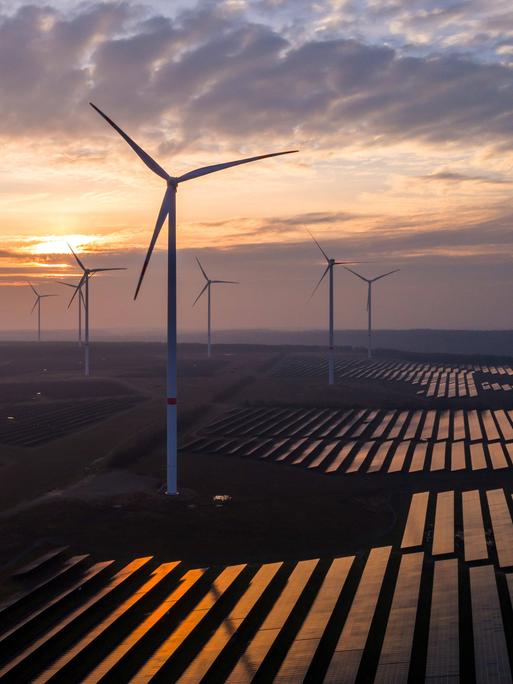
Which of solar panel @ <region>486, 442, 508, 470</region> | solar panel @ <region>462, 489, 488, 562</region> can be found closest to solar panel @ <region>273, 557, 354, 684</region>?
solar panel @ <region>462, 489, 488, 562</region>

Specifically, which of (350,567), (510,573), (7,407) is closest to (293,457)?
(350,567)

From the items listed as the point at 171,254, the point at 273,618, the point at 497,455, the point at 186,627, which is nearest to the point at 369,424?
the point at 497,455

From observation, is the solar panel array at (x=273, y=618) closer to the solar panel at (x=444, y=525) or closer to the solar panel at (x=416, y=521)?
the solar panel at (x=444, y=525)

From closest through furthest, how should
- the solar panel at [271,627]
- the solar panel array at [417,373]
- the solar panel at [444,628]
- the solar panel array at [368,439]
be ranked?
1. the solar panel at [444,628]
2. the solar panel at [271,627]
3. the solar panel array at [368,439]
4. the solar panel array at [417,373]

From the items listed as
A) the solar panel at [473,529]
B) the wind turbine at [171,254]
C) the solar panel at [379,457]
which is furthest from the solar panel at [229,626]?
the solar panel at [379,457]

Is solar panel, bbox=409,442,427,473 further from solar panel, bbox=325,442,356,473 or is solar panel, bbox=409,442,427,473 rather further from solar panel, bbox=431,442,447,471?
solar panel, bbox=325,442,356,473

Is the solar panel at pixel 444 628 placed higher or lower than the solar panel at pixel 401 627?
higher

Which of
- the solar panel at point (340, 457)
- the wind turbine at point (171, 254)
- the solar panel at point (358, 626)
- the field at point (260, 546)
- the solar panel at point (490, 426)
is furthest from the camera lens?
the solar panel at point (490, 426)
